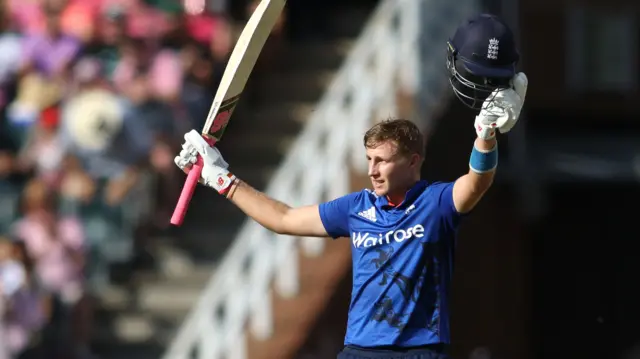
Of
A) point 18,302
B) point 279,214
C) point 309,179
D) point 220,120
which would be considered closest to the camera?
point 279,214

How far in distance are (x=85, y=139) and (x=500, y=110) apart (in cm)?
562

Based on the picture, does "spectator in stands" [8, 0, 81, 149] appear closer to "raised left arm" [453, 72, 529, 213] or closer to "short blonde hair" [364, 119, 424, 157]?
"short blonde hair" [364, 119, 424, 157]

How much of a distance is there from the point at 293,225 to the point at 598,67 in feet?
29.0

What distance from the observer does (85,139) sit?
9961mm

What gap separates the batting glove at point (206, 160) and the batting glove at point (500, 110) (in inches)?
46.7

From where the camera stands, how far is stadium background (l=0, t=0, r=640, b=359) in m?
9.95

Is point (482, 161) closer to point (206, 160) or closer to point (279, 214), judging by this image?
point (279, 214)

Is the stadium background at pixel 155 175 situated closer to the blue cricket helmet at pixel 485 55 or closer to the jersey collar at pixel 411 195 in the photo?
the jersey collar at pixel 411 195

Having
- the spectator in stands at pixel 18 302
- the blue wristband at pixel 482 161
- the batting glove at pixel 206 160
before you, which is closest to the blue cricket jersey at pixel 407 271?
the blue wristband at pixel 482 161

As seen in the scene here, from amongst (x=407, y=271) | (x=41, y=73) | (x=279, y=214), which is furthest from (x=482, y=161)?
(x=41, y=73)

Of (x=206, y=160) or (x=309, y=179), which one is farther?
(x=309, y=179)

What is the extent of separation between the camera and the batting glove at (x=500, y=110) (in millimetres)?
4875

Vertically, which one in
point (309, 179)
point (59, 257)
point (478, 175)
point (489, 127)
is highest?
point (309, 179)

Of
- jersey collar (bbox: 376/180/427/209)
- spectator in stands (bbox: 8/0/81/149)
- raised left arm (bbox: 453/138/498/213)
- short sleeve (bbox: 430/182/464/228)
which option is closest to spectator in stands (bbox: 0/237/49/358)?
spectator in stands (bbox: 8/0/81/149)
